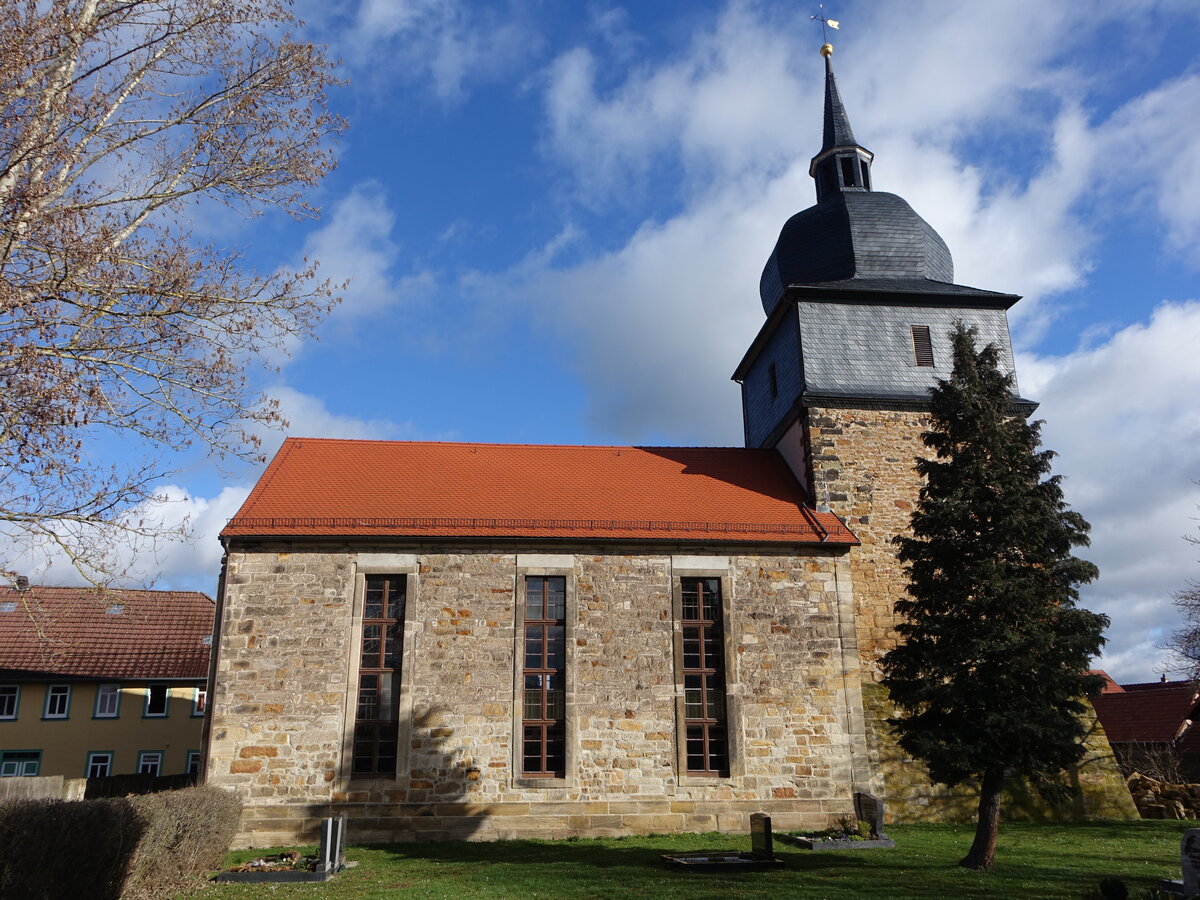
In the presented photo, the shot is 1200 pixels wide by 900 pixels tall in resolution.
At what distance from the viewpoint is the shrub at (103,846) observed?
8.39 meters

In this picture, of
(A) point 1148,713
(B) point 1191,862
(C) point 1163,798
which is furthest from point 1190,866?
(A) point 1148,713

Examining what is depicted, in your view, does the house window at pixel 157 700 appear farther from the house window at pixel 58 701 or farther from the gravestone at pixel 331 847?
the gravestone at pixel 331 847

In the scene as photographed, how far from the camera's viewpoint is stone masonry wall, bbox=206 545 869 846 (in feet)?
47.1

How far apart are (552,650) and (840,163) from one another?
48.8 feet

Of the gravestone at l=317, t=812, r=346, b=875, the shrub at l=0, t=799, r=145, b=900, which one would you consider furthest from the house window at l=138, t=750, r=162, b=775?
the shrub at l=0, t=799, r=145, b=900

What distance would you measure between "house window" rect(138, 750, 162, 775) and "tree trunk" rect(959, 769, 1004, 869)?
24.9m

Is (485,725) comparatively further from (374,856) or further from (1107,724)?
(1107,724)

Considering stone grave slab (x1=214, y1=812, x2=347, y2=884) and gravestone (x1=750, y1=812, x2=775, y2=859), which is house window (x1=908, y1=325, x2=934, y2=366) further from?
stone grave slab (x1=214, y1=812, x2=347, y2=884)

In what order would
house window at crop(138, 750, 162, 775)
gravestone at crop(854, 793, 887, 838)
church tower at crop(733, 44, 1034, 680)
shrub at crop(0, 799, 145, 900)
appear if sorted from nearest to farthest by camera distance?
shrub at crop(0, 799, 145, 900) < gravestone at crop(854, 793, 887, 838) < church tower at crop(733, 44, 1034, 680) < house window at crop(138, 750, 162, 775)

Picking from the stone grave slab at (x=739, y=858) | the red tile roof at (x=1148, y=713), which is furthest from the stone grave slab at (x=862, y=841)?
the red tile roof at (x=1148, y=713)

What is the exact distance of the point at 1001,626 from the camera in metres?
11.8

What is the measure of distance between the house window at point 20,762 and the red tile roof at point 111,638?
7.73ft

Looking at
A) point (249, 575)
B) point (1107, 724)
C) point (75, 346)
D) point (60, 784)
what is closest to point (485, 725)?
point (249, 575)

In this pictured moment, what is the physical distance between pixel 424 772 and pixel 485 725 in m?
1.23
